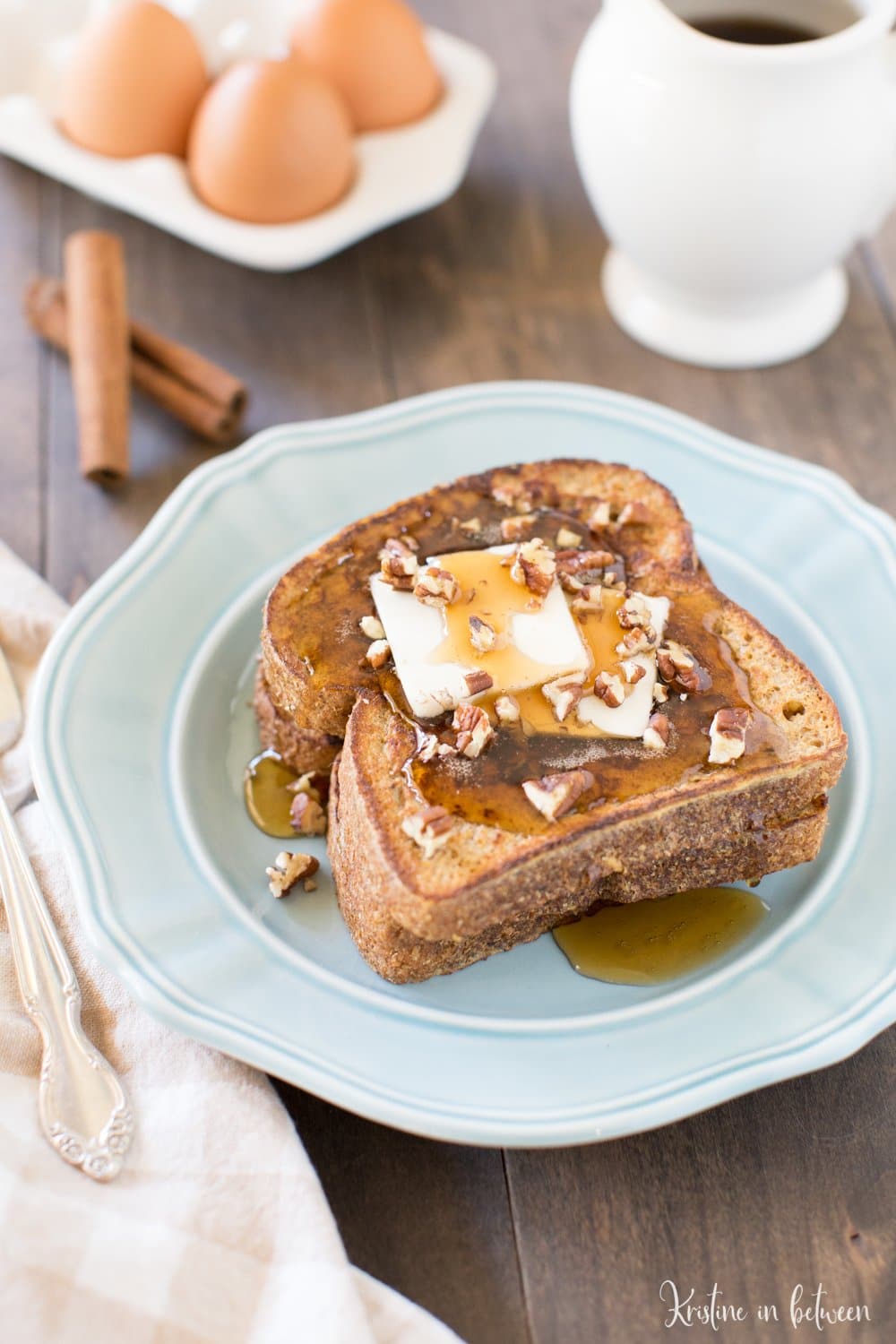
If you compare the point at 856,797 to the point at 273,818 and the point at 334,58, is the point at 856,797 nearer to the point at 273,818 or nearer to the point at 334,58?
the point at 273,818

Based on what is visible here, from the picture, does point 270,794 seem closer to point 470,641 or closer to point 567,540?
point 470,641

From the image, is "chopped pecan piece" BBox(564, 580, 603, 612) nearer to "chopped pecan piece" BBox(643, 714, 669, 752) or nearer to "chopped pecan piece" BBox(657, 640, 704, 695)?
"chopped pecan piece" BBox(657, 640, 704, 695)

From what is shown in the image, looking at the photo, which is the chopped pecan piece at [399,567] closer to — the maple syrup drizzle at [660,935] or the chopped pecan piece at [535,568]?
the chopped pecan piece at [535,568]

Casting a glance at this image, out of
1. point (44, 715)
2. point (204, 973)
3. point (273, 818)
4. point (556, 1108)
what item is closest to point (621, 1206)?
point (556, 1108)

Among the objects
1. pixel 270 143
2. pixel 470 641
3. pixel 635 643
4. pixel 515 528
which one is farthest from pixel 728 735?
pixel 270 143

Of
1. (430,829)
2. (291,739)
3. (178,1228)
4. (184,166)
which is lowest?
(178,1228)
